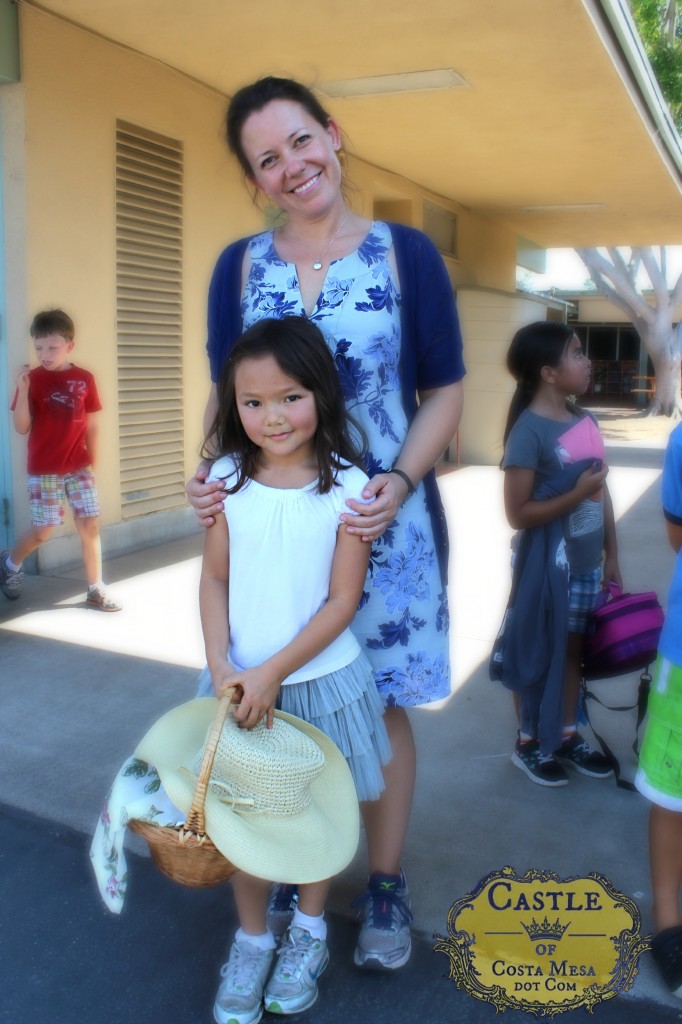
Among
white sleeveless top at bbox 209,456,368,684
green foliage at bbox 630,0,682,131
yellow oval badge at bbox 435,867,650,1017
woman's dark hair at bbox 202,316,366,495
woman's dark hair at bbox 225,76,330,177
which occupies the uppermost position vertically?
green foliage at bbox 630,0,682,131

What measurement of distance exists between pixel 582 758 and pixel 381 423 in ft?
5.62

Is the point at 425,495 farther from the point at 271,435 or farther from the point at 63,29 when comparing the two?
the point at 63,29

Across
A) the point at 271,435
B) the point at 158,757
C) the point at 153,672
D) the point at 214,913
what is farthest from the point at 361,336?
the point at 153,672

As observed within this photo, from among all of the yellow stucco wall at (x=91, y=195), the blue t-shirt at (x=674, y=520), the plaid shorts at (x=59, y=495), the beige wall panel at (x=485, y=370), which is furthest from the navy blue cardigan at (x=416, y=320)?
the beige wall panel at (x=485, y=370)

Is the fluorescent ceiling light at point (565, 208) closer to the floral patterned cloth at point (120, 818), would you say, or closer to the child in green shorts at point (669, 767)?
the child in green shorts at point (669, 767)

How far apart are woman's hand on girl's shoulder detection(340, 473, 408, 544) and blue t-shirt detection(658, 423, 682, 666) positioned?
64cm

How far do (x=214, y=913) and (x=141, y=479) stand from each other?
442 cm

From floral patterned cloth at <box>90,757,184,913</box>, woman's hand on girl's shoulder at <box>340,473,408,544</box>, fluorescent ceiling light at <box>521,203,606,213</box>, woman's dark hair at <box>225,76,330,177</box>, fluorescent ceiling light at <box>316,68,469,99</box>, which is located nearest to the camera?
floral patterned cloth at <box>90,757,184,913</box>

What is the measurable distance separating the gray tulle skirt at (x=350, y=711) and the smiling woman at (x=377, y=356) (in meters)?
0.10

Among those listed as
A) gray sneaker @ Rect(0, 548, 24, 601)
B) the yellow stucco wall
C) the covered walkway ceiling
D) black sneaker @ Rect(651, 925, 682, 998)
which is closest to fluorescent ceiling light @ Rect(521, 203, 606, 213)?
the covered walkway ceiling

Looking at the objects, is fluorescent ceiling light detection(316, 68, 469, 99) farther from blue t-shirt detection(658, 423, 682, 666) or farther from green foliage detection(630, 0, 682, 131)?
green foliage detection(630, 0, 682, 131)

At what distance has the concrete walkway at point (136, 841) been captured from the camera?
7.47 feet

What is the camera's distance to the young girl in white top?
6.22ft

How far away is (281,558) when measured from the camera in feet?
6.32
